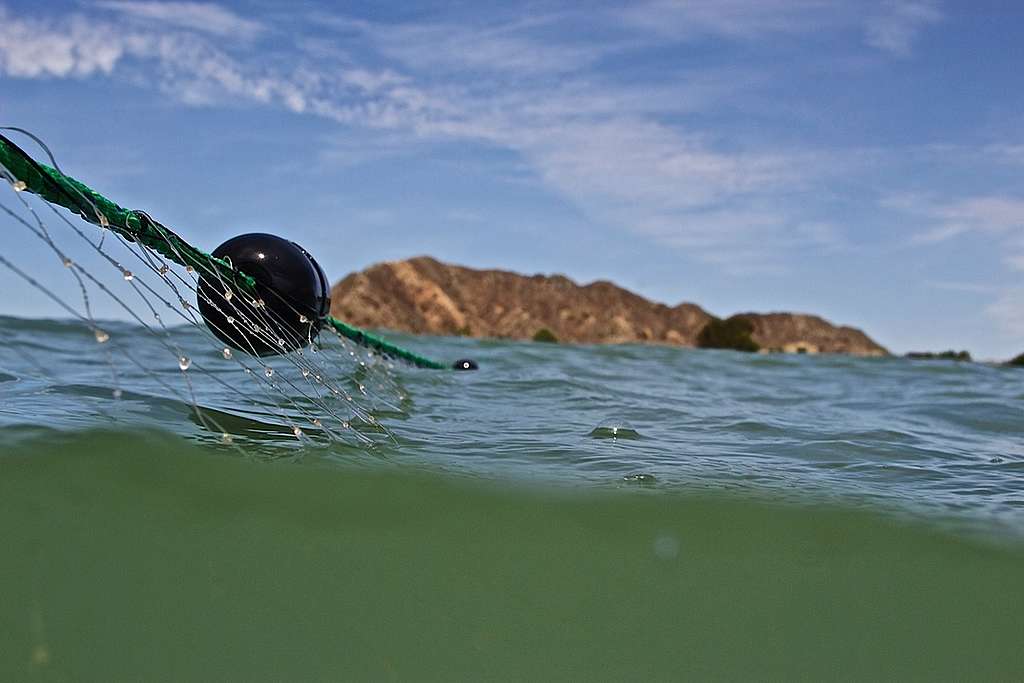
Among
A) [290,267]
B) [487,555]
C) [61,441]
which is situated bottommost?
[487,555]

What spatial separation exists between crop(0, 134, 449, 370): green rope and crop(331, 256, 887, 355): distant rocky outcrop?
3097cm

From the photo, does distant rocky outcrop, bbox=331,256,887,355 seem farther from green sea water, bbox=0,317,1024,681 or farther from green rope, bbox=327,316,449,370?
green sea water, bbox=0,317,1024,681

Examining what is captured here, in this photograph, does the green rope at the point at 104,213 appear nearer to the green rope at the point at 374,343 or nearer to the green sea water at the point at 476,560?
the green sea water at the point at 476,560

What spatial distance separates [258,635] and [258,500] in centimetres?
65

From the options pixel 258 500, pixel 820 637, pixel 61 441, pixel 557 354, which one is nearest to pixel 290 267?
pixel 61 441

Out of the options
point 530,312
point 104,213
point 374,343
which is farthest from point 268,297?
point 530,312

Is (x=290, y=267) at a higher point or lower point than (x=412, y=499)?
higher

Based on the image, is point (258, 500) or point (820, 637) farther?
point (258, 500)

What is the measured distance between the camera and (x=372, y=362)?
7656mm

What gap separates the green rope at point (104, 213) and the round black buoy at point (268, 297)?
3.5 inches

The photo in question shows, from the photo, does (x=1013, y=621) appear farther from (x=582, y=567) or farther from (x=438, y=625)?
(x=438, y=625)

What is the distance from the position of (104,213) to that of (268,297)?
115 cm

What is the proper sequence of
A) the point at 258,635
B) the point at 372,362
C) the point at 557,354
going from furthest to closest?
1. the point at 557,354
2. the point at 372,362
3. the point at 258,635

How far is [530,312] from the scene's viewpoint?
3944 cm
